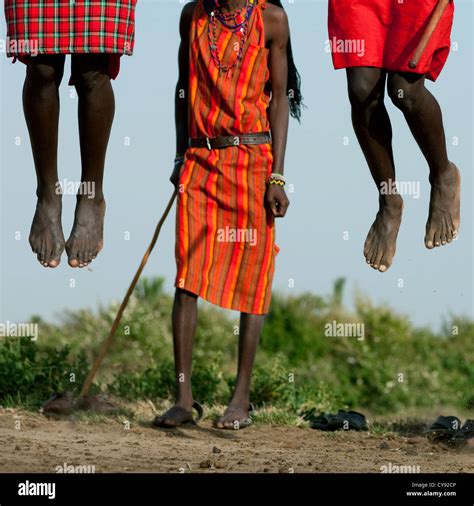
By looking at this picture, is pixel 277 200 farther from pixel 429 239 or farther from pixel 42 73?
pixel 42 73

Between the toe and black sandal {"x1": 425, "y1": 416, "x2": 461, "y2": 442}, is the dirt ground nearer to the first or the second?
black sandal {"x1": 425, "y1": 416, "x2": 461, "y2": 442}

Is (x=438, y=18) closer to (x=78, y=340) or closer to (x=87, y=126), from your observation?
(x=87, y=126)

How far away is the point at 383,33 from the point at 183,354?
242cm

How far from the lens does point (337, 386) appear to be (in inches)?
531

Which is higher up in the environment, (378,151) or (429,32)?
(429,32)

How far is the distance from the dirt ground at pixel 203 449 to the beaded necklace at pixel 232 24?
8.10 feet

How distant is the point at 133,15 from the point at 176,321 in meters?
1.99

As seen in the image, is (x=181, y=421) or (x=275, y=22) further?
(x=275, y=22)

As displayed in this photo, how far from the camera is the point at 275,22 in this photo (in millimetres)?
7871

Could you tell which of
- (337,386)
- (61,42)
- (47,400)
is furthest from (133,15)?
(337,386)

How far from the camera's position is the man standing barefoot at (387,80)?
7.07m

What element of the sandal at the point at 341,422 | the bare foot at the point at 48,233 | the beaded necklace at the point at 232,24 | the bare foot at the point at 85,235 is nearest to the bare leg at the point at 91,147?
the bare foot at the point at 85,235

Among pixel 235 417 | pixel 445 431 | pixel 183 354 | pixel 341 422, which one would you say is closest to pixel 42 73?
pixel 183 354

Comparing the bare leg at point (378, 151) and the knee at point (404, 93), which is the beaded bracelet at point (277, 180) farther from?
the knee at point (404, 93)
